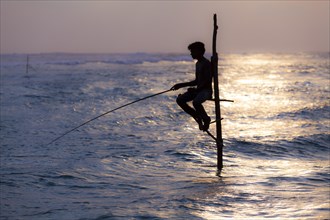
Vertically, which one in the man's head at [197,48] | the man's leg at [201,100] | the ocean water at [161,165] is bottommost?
the ocean water at [161,165]

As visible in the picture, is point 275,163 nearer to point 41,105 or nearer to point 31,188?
point 31,188

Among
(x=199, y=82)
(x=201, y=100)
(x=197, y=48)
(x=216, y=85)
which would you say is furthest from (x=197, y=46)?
(x=216, y=85)

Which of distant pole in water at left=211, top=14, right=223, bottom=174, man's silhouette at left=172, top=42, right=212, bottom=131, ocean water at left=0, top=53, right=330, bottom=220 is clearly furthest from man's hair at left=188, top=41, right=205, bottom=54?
ocean water at left=0, top=53, right=330, bottom=220

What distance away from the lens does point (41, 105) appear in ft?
92.1

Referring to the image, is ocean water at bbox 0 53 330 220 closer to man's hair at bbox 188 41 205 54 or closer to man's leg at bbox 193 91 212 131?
man's leg at bbox 193 91 212 131

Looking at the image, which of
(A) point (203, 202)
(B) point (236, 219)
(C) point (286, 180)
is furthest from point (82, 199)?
(C) point (286, 180)

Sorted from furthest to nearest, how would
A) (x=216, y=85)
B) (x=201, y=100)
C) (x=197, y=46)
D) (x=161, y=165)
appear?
(x=161, y=165) < (x=216, y=85) < (x=201, y=100) < (x=197, y=46)

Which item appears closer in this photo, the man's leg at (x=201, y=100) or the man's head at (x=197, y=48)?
the man's head at (x=197, y=48)

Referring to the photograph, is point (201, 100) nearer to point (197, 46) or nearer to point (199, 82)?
point (199, 82)

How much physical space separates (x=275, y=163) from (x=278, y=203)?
4292 mm

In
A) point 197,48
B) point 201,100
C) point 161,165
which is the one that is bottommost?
point 161,165

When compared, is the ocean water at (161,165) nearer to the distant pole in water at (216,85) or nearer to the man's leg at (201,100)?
the distant pole in water at (216,85)

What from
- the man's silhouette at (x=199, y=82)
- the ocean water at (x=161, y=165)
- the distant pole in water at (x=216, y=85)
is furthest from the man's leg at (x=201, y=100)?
the ocean water at (x=161, y=165)

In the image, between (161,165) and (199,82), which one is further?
(161,165)
